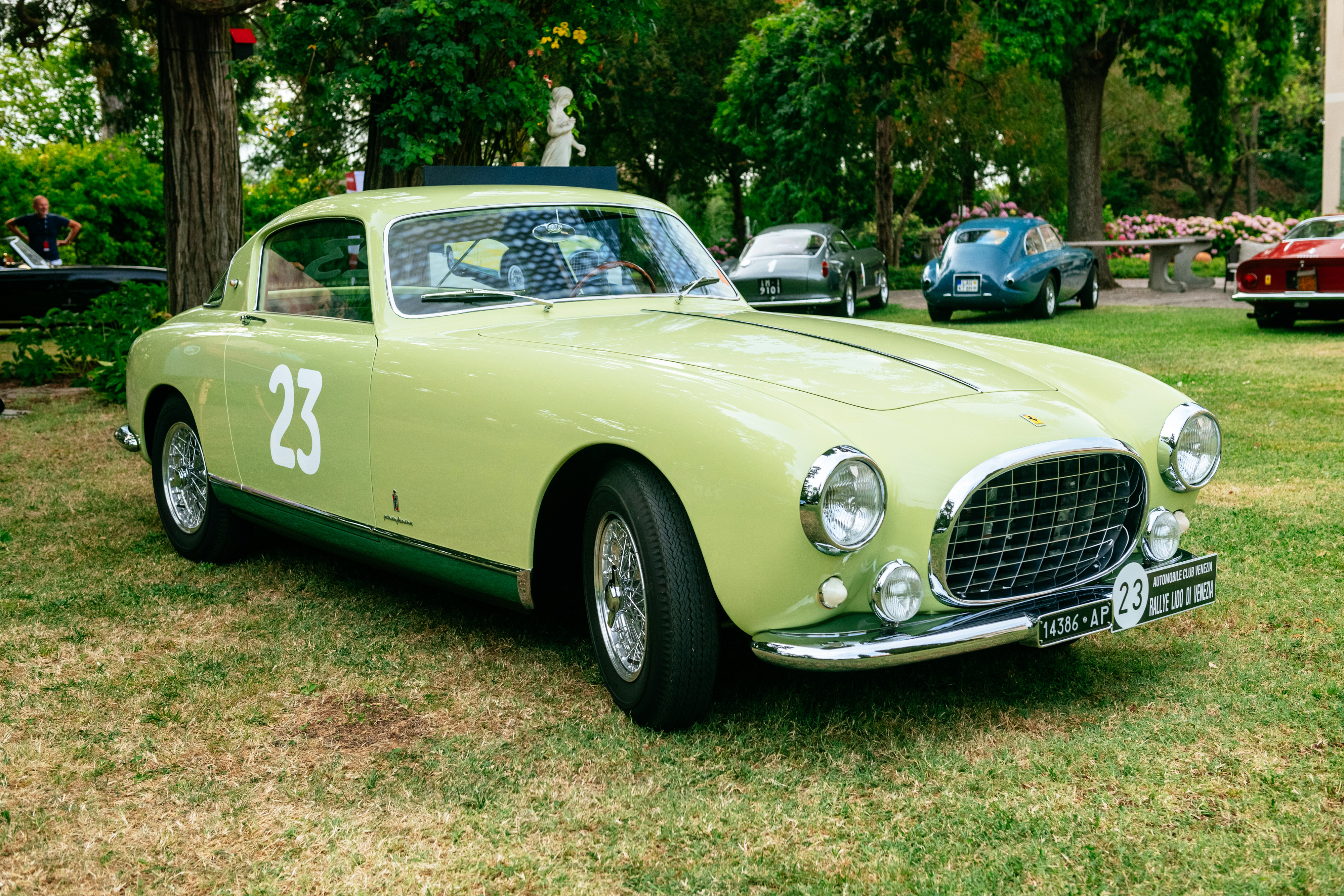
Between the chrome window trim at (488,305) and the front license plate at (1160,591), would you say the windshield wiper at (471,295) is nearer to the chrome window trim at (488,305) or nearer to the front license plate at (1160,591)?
the chrome window trim at (488,305)

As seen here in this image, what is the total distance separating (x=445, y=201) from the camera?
440cm

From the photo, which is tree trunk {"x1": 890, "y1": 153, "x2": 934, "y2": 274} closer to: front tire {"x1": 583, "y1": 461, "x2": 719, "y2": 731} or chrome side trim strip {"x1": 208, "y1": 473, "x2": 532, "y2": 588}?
chrome side trim strip {"x1": 208, "y1": 473, "x2": 532, "y2": 588}

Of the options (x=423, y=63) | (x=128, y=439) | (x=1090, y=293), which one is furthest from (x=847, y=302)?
(x=128, y=439)

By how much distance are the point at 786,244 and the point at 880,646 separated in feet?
50.0

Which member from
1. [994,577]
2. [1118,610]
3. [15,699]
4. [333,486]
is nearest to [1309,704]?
[1118,610]

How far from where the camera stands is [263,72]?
39.1 feet

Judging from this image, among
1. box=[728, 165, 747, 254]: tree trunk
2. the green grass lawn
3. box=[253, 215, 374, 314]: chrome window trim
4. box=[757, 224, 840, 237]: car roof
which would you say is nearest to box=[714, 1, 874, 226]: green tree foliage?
box=[757, 224, 840, 237]: car roof

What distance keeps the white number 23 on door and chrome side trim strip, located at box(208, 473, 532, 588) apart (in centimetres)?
15

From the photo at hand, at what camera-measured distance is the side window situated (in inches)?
170

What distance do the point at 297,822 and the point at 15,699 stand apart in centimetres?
138

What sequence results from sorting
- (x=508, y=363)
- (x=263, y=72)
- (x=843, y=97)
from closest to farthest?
(x=508, y=363) < (x=263, y=72) < (x=843, y=97)

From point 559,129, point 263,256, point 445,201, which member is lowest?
point 263,256

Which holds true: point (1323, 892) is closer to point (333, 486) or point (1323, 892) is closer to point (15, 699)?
point (333, 486)

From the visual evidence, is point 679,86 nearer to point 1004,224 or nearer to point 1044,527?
point 1004,224
